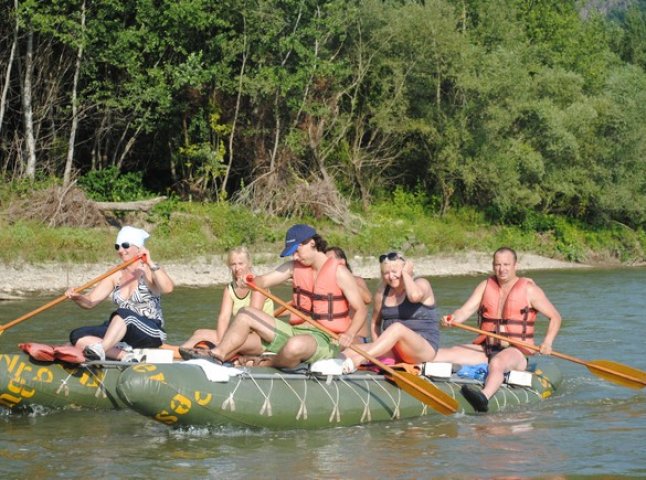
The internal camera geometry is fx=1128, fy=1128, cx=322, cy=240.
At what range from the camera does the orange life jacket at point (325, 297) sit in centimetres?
817

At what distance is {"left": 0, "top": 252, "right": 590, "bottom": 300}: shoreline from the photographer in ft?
57.9

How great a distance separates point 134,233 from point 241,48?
1443 centimetres

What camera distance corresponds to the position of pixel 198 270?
1978 centimetres

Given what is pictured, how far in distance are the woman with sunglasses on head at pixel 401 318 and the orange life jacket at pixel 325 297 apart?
0.29 m

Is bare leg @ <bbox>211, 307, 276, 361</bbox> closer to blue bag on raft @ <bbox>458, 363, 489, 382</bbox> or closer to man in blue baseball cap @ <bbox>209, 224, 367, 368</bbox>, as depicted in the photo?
man in blue baseball cap @ <bbox>209, 224, 367, 368</bbox>

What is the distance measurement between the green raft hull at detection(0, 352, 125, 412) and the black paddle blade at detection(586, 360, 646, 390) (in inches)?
158

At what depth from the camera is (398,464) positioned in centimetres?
714

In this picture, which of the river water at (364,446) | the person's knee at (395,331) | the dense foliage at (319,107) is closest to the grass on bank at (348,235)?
the dense foliage at (319,107)

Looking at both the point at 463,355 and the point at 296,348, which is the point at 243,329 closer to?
the point at 296,348

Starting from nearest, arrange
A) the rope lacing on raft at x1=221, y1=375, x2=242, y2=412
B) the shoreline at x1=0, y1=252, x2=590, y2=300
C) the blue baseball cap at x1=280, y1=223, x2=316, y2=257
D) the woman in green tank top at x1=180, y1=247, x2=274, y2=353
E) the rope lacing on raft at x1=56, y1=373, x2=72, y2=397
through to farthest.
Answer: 1. the rope lacing on raft at x1=221, y1=375, x2=242, y2=412
2. the blue baseball cap at x1=280, y1=223, x2=316, y2=257
3. the rope lacing on raft at x1=56, y1=373, x2=72, y2=397
4. the woman in green tank top at x1=180, y1=247, x2=274, y2=353
5. the shoreline at x1=0, y1=252, x2=590, y2=300

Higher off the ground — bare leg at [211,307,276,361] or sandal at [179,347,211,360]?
bare leg at [211,307,276,361]

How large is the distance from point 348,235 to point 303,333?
1495cm

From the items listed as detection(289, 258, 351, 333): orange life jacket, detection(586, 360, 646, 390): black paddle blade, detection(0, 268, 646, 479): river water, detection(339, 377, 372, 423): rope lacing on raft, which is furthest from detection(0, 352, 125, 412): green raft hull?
detection(586, 360, 646, 390): black paddle blade

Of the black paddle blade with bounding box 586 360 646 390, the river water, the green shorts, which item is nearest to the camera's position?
the river water
